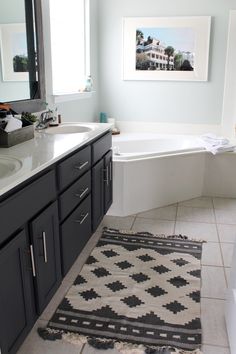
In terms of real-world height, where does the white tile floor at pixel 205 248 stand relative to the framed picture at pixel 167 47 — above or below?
below

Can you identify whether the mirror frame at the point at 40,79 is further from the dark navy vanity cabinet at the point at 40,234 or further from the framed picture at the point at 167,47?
the framed picture at the point at 167,47

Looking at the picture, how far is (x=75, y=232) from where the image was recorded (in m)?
1.95

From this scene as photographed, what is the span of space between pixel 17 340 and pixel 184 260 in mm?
1293

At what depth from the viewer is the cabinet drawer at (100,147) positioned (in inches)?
87.6

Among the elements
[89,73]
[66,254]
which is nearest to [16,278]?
[66,254]

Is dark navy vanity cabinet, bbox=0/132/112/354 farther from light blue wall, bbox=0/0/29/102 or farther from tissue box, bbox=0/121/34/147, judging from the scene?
light blue wall, bbox=0/0/29/102

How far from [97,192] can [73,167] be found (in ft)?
1.81

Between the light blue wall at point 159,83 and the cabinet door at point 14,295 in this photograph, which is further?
the light blue wall at point 159,83

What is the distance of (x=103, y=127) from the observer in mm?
2488

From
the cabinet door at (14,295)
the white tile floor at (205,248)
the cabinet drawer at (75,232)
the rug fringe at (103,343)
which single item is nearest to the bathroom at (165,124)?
the white tile floor at (205,248)

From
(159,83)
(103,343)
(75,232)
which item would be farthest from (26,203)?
(159,83)

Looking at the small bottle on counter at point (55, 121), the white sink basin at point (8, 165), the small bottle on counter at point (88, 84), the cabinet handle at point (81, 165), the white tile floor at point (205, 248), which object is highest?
the small bottle on counter at point (88, 84)

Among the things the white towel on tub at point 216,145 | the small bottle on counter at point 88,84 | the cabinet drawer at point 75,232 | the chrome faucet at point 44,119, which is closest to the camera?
the cabinet drawer at point 75,232

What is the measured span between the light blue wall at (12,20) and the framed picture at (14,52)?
30 mm
